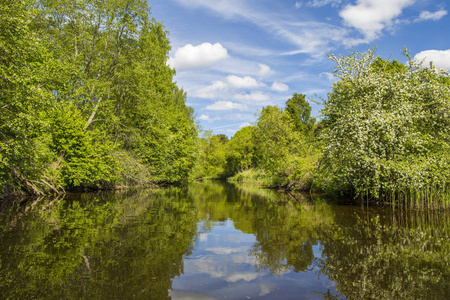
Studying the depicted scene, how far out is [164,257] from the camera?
651cm

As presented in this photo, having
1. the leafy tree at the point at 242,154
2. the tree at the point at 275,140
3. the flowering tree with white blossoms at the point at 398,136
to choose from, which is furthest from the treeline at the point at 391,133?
the leafy tree at the point at 242,154

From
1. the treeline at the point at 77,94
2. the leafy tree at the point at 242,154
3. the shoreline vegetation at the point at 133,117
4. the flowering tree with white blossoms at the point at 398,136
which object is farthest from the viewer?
the leafy tree at the point at 242,154

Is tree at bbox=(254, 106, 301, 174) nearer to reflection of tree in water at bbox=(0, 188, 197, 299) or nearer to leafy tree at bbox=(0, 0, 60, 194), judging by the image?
reflection of tree in water at bbox=(0, 188, 197, 299)

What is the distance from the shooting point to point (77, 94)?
805 inches

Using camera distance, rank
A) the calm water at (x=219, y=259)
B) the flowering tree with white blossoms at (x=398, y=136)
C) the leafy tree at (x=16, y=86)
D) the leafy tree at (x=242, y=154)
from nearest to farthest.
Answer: the calm water at (x=219, y=259) < the leafy tree at (x=16, y=86) < the flowering tree with white blossoms at (x=398, y=136) < the leafy tree at (x=242, y=154)

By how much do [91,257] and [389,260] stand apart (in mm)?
6516

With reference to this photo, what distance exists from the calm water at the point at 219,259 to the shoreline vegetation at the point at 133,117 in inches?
154

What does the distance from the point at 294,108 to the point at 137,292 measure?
174 ft

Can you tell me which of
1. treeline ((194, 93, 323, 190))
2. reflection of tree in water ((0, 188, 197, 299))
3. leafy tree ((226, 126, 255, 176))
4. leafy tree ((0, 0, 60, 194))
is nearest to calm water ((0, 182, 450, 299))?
reflection of tree in water ((0, 188, 197, 299))

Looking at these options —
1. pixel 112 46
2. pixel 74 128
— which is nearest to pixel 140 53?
pixel 112 46

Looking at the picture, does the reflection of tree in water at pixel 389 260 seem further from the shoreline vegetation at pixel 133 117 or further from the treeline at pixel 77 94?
the treeline at pixel 77 94

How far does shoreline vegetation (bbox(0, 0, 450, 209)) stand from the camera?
12461 millimetres

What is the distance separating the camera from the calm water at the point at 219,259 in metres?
4.86

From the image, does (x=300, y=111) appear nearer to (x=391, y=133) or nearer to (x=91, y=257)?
(x=391, y=133)
